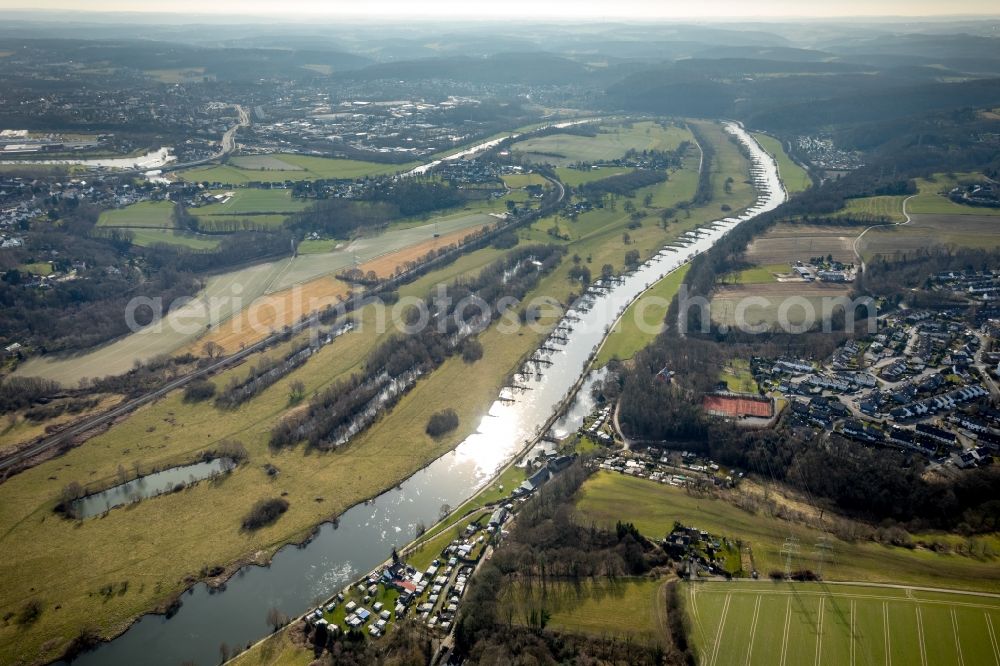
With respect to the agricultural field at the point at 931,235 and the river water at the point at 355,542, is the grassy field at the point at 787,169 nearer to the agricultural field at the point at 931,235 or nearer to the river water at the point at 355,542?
the agricultural field at the point at 931,235

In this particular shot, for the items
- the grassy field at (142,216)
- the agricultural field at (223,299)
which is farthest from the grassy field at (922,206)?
the grassy field at (142,216)

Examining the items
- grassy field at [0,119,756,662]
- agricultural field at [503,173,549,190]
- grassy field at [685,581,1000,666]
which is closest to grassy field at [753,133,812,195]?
agricultural field at [503,173,549,190]

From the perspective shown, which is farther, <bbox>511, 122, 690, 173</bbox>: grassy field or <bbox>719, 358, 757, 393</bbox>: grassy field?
<bbox>511, 122, 690, 173</bbox>: grassy field

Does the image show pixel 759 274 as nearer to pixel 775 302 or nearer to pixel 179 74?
pixel 775 302

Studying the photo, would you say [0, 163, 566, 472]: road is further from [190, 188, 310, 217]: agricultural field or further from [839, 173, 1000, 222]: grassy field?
[839, 173, 1000, 222]: grassy field

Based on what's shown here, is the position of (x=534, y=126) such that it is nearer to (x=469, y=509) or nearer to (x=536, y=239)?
(x=536, y=239)

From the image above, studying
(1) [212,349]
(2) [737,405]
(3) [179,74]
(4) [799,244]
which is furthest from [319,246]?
(3) [179,74]

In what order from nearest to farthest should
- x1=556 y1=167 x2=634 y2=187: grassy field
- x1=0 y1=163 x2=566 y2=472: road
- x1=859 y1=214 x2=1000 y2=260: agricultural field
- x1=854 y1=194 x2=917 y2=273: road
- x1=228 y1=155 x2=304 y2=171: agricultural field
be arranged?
x1=0 y1=163 x2=566 y2=472: road < x1=854 y1=194 x2=917 y2=273: road < x1=859 y1=214 x2=1000 y2=260: agricultural field < x1=556 y1=167 x2=634 y2=187: grassy field < x1=228 y1=155 x2=304 y2=171: agricultural field
